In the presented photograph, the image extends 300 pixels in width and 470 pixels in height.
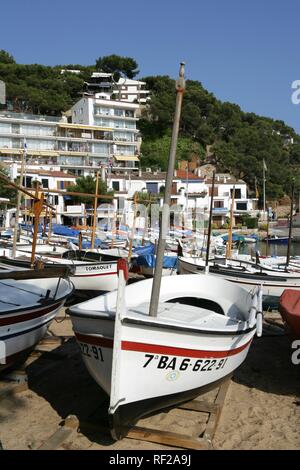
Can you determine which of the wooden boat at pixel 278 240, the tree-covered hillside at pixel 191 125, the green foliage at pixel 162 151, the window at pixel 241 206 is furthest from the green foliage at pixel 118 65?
the wooden boat at pixel 278 240

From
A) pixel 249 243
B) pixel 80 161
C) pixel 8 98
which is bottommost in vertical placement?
pixel 249 243

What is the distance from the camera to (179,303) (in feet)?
28.0

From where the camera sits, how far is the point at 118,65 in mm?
97750

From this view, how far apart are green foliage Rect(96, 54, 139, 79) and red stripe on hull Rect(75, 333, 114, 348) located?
98.2m

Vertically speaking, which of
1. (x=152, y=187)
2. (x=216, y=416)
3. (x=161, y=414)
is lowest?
(x=161, y=414)

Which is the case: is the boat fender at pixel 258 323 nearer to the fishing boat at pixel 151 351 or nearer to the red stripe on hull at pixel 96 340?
the fishing boat at pixel 151 351

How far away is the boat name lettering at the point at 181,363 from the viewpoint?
571 centimetres

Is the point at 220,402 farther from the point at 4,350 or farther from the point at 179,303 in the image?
the point at 4,350

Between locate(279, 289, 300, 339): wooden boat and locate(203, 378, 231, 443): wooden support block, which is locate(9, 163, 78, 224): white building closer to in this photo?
locate(279, 289, 300, 339): wooden boat

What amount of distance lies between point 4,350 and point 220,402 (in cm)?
344

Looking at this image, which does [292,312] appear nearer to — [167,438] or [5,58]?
[167,438]

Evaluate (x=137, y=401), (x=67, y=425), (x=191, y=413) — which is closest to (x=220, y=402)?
(x=191, y=413)

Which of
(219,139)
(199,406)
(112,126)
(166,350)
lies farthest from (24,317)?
(219,139)

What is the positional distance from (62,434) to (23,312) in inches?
90.7
